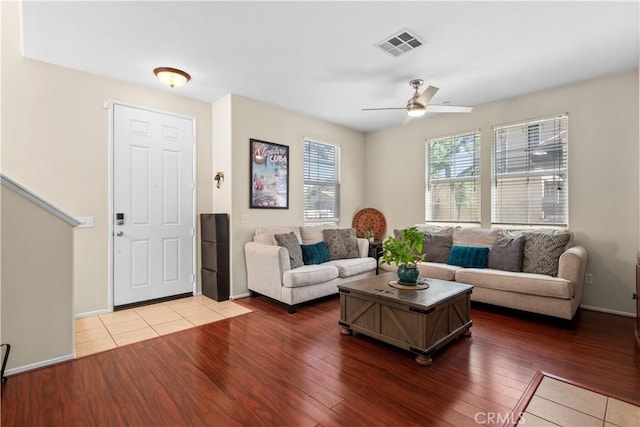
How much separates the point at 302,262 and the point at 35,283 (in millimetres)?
2610

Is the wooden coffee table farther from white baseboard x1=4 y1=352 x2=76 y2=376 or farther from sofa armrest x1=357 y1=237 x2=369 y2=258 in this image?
white baseboard x1=4 y1=352 x2=76 y2=376

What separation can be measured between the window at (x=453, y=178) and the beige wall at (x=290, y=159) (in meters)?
1.44

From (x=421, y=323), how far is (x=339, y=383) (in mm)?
770

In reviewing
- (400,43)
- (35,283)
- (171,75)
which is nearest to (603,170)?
(400,43)

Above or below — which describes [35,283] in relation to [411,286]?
above

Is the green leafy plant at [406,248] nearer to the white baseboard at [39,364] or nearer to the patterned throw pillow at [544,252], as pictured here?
the patterned throw pillow at [544,252]

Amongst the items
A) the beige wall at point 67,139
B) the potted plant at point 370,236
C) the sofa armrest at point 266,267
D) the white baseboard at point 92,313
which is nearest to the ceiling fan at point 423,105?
the sofa armrest at point 266,267

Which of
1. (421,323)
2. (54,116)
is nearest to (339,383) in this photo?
(421,323)

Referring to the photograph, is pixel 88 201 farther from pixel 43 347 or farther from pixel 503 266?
pixel 503 266

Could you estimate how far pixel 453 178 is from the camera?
488 centimetres

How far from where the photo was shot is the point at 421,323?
7.64ft

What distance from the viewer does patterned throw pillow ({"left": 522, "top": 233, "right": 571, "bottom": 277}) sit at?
337 centimetres

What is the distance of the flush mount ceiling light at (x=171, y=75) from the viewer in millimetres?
3211

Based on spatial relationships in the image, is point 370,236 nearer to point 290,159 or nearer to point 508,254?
point 290,159
